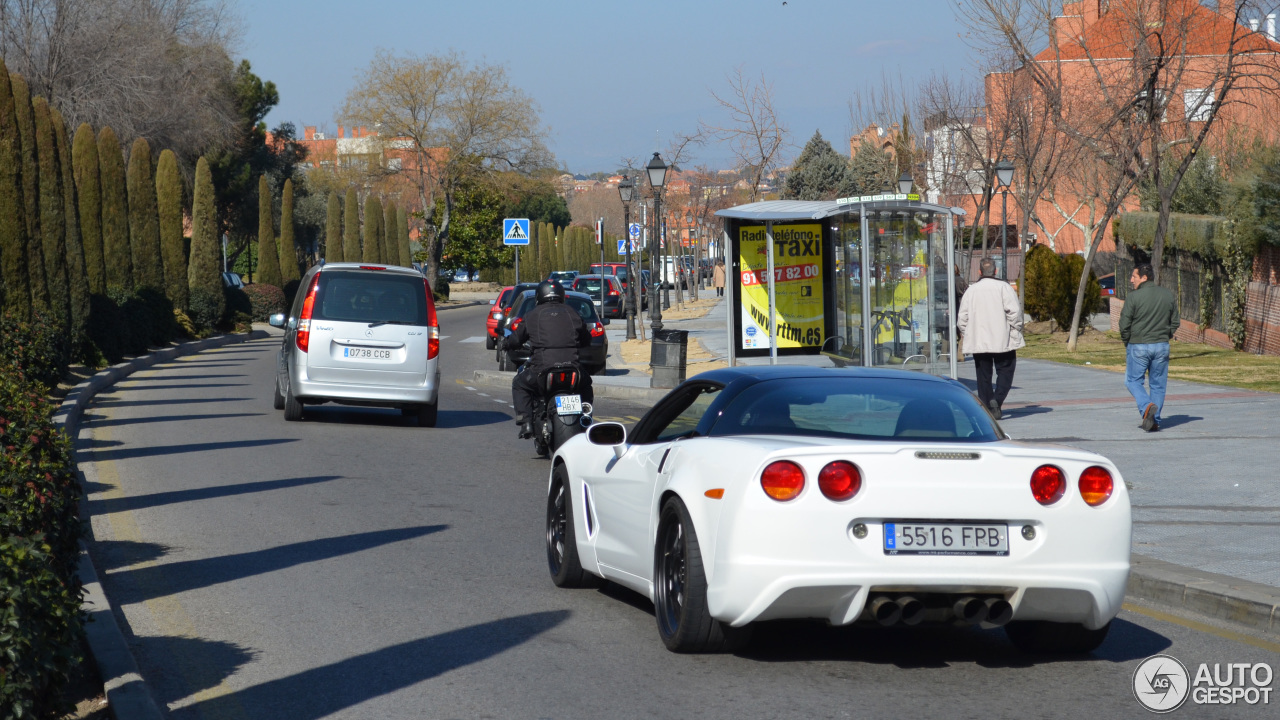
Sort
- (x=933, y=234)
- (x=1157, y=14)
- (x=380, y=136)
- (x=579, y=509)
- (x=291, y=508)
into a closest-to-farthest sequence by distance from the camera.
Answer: (x=579, y=509) → (x=291, y=508) → (x=933, y=234) → (x=1157, y=14) → (x=380, y=136)

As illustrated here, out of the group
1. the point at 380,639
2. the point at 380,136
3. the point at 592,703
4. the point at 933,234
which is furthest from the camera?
the point at 380,136

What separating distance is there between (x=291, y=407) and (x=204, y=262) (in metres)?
25.6

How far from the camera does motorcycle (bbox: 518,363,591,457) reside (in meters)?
13.2

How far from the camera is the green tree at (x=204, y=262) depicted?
132 feet

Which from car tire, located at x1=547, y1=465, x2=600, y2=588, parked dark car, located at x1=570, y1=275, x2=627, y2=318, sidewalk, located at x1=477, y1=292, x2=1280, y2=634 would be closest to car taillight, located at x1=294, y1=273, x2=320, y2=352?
sidewalk, located at x1=477, y1=292, x2=1280, y2=634

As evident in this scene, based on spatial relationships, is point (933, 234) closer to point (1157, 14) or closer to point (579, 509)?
point (579, 509)

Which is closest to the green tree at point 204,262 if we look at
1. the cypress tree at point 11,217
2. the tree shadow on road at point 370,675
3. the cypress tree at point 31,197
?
the cypress tree at point 31,197

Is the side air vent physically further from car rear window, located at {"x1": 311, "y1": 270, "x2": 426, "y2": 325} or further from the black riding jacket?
car rear window, located at {"x1": 311, "y1": 270, "x2": 426, "y2": 325}

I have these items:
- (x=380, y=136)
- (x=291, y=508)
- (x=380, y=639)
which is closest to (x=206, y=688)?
(x=380, y=639)

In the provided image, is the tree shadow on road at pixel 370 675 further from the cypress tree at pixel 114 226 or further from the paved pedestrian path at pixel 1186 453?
the cypress tree at pixel 114 226

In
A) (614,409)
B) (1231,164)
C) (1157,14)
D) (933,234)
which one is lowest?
(614,409)

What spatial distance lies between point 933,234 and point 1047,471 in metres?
12.1

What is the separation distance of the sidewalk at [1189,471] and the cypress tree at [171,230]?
18.8 meters

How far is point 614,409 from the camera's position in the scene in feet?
67.3
